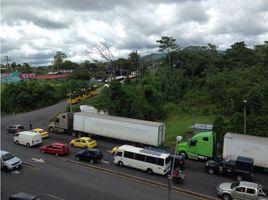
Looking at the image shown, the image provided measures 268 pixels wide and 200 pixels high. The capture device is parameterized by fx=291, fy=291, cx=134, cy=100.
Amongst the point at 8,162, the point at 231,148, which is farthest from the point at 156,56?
the point at 8,162

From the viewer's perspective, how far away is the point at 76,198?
19953 mm

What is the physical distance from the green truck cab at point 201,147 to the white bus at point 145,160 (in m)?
5.05

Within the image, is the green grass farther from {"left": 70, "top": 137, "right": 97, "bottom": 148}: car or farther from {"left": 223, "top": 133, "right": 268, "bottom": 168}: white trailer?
{"left": 70, "top": 137, "right": 97, "bottom": 148}: car

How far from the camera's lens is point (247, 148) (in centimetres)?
2675

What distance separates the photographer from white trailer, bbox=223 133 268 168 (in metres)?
26.3

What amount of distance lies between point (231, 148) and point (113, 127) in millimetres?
13404

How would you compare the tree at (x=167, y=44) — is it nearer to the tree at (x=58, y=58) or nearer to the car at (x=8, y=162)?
the car at (x=8, y=162)

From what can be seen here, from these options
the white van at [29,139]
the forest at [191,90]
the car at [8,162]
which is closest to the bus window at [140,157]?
the car at [8,162]

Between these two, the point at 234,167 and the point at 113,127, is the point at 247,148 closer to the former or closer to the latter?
the point at 234,167

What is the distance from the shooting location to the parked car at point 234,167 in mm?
24453

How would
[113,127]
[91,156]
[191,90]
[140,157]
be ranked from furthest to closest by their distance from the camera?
[191,90] < [113,127] < [91,156] < [140,157]

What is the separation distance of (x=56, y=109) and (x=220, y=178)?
133 ft

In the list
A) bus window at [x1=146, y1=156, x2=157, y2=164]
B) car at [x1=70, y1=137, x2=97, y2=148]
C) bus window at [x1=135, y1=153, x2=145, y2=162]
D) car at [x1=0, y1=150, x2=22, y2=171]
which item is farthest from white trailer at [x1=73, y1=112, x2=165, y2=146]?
car at [x1=0, y1=150, x2=22, y2=171]

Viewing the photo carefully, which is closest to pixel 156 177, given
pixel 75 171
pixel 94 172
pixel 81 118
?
pixel 94 172
